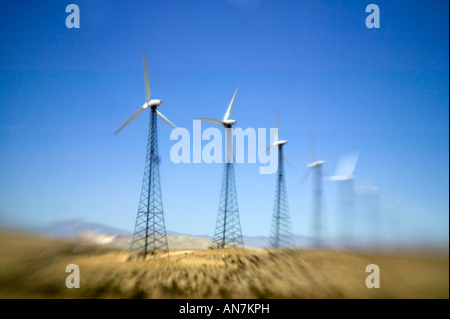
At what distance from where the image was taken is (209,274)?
1425 inches

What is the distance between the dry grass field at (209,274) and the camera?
106ft

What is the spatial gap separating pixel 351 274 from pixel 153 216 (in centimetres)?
2632

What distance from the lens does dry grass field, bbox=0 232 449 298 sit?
1277 inches
